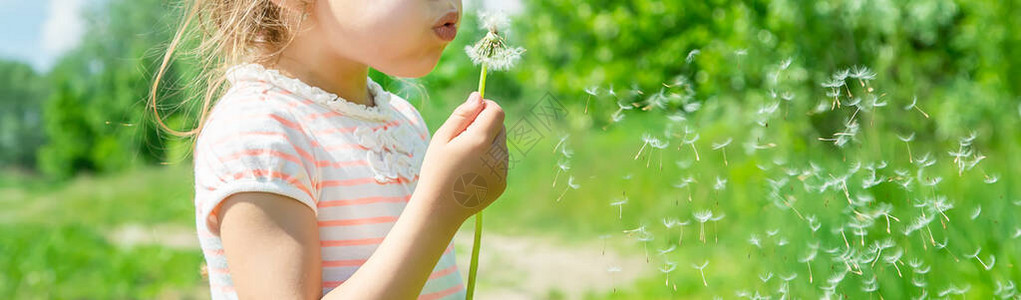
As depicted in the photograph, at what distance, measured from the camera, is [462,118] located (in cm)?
82

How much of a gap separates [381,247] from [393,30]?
0.71 ft

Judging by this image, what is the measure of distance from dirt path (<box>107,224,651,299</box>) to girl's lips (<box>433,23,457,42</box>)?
7.65 feet

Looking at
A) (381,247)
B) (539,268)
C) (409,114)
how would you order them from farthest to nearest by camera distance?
1. (539,268)
2. (409,114)
3. (381,247)

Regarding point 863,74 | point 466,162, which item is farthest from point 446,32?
point 863,74

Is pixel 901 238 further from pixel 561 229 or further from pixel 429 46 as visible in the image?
pixel 561 229

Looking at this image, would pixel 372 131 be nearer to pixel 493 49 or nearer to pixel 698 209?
pixel 493 49

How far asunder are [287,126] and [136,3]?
38.7ft

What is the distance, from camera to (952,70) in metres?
5.24

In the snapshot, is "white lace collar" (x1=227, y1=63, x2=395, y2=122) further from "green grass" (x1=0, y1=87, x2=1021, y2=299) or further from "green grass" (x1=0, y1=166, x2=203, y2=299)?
"green grass" (x1=0, y1=166, x2=203, y2=299)

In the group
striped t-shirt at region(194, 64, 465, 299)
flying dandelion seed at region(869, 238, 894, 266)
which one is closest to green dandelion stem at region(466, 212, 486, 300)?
striped t-shirt at region(194, 64, 465, 299)

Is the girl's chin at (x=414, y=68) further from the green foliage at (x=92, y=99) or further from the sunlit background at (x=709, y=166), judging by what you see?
the green foliage at (x=92, y=99)

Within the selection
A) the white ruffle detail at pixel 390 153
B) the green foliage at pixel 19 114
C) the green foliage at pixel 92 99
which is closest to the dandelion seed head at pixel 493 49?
the white ruffle detail at pixel 390 153

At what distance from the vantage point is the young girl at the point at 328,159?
78cm

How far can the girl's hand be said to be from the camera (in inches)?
31.4
